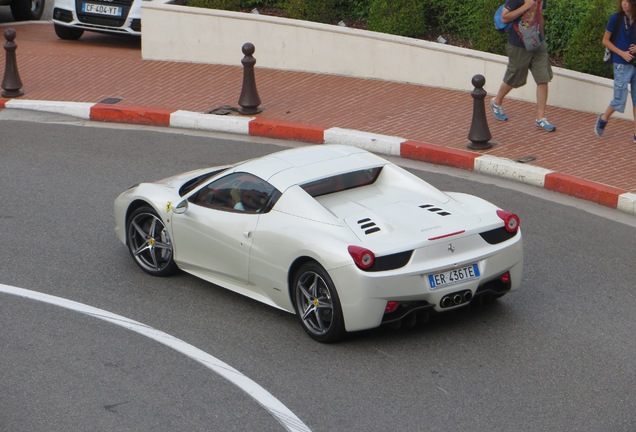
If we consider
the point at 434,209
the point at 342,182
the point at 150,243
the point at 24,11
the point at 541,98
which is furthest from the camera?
the point at 24,11

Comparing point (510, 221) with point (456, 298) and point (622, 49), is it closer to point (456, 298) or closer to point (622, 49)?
point (456, 298)

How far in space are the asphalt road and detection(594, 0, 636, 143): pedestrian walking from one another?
6.12 feet

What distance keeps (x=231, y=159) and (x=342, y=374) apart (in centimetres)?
601

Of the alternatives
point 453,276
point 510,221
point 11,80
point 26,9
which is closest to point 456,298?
point 453,276

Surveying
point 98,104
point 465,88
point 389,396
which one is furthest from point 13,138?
point 389,396

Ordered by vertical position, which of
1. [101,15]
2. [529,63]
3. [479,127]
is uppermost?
[529,63]

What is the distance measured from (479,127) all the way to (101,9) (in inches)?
327

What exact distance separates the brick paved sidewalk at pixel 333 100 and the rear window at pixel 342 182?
3.47 metres

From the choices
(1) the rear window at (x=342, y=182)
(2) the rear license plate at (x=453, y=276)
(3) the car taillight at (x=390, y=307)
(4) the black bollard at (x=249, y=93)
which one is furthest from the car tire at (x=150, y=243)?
(4) the black bollard at (x=249, y=93)

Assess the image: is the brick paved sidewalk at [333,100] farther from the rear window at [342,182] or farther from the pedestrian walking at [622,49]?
the rear window at [342,182]

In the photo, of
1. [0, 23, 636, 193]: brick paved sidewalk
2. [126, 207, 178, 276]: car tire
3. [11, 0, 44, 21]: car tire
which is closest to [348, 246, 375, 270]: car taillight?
[126, 207, 178, 276]: car tire

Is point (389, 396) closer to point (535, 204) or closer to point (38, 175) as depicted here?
point (535, 204)

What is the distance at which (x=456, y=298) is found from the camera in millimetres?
7922

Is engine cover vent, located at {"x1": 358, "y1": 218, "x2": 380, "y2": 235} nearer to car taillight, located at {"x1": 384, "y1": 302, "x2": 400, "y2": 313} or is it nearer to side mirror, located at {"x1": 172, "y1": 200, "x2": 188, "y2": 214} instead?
car taillight, located at {"x1": 384, "y1": 302, "x2": 400, "y2": 313}
